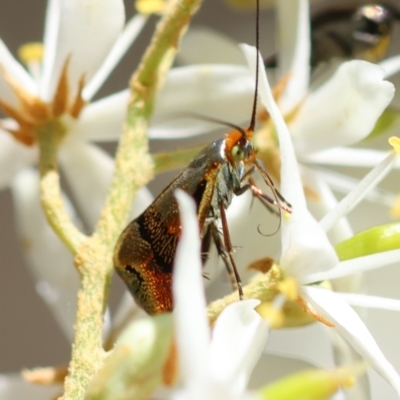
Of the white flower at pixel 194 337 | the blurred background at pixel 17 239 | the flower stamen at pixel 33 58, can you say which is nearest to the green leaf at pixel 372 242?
the white flower at pixel 194 337

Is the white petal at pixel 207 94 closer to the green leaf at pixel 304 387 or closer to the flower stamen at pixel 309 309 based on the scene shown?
the flower stamen at pixel 309 309

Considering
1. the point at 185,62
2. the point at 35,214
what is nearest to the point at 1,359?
the point at 35,214

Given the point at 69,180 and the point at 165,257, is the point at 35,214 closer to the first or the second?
the point at 69,180

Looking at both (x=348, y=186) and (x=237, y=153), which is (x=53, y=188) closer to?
(x=237, y=153)

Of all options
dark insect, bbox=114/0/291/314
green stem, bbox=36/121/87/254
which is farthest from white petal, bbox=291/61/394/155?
green stem, bbox=36/121/87/254

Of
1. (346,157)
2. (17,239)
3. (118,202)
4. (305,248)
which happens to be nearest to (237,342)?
(305,248)

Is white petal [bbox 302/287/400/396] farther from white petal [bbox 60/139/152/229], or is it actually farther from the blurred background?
the blurred background
